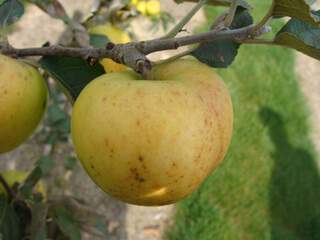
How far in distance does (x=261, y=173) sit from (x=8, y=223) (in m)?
1.44

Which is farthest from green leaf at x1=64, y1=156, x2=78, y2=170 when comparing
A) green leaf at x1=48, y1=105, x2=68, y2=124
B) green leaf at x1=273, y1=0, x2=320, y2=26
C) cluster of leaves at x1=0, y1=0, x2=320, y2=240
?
green leaf at x1=273, y1=0, x2=320, y2=26

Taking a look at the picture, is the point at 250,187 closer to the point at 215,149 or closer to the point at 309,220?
the point at 309,220

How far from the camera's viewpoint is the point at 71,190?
2.07 meters

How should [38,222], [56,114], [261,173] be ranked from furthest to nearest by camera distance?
[261,173] < [56,114] < [38,222]

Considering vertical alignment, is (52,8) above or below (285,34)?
below

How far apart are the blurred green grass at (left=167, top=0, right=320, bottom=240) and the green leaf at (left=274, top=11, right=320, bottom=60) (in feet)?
4.47

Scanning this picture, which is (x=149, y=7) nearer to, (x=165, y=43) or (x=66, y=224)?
(x=66, y=224)

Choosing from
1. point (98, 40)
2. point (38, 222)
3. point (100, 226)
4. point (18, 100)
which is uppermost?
point (18, 100)

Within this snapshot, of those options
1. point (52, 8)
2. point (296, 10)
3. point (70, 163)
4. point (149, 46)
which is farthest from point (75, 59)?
point (70, 163)

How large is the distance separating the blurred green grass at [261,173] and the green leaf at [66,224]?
28.3 inches

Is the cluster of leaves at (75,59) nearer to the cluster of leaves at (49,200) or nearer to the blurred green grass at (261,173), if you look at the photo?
the cluster of leaves at (49,200)

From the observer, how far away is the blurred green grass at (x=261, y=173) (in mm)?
2088

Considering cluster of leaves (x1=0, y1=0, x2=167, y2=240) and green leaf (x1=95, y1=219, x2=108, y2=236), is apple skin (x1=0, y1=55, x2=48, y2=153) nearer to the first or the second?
cluster of leaves (x1=0, y1=0, x2=167, y2=240)

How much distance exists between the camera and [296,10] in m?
0.65
